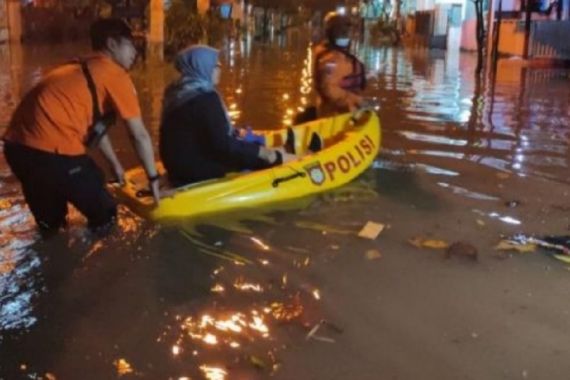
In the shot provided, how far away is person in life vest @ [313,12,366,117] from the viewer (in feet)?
25.1

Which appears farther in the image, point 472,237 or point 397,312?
point 472,237

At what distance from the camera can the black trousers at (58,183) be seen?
15.9 ft

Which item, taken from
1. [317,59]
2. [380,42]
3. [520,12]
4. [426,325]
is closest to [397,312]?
[426,325]

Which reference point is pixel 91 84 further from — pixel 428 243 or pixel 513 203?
pixel 513 203

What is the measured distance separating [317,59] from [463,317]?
409cm

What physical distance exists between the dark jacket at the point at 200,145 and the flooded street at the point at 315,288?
0.45m

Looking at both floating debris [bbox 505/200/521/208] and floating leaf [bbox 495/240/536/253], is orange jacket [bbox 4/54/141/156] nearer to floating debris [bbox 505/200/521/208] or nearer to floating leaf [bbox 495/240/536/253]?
floating leaf [bbox 495/240/536/253]

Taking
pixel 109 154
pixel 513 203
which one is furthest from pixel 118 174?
pixel 513 203

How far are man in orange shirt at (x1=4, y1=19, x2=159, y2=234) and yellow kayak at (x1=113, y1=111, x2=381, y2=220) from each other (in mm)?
957

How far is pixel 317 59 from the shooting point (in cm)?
788

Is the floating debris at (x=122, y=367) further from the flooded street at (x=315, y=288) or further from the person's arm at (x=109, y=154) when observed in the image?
the person's arm at (x=109, y=154)

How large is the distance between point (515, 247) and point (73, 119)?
3115mm

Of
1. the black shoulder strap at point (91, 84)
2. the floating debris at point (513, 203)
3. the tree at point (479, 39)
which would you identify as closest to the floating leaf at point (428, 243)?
the floating debris at point (513, 203)

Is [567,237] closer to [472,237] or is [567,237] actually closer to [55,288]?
[472,237]
